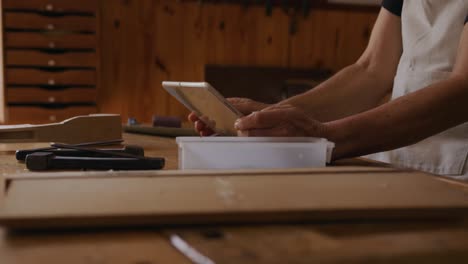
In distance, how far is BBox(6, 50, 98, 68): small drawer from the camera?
318 centimetres

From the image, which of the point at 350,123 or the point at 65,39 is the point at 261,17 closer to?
the point at 65,39

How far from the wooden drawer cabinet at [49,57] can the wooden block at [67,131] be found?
2.22m

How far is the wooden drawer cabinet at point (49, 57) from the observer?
3174mm

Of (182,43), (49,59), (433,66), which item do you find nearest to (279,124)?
(433,66)

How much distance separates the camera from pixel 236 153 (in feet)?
2.33

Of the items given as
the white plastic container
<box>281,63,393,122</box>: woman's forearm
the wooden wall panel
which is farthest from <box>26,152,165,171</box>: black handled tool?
the wooden wall panel

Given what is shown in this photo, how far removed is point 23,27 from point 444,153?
276 cm

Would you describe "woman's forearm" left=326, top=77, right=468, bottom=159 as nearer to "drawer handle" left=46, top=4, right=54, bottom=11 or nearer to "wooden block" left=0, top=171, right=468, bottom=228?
"wooden block" left=0, top=171, right=468, bottom=228

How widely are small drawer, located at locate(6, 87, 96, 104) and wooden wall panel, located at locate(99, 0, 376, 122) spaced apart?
0.14m

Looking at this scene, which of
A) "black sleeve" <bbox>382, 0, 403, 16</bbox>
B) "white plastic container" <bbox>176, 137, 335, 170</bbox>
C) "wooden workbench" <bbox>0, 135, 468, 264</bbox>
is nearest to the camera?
"wooden workbench" <bbox>0, 135, 468, 264</bbox>

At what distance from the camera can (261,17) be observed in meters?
3.79

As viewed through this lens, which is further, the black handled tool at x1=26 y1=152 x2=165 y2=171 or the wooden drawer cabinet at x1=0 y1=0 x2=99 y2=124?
the wooden drawer cabinet at x1=0 y1=0 x2=99 y2=124

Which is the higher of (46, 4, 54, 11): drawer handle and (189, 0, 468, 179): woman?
(46, 4, 54, 11): drawer handle

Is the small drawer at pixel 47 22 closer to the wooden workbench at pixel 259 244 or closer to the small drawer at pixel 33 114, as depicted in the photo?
the small drawer at pixel 33 114
